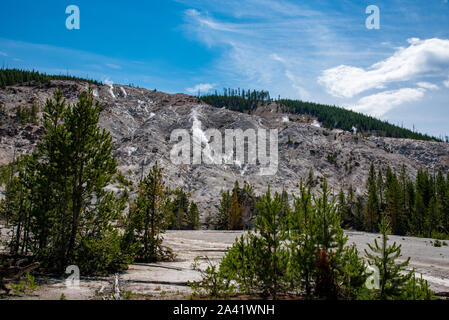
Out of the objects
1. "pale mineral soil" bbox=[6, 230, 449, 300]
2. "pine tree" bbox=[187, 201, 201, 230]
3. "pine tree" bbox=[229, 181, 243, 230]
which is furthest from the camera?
"pine tree" bbox=[229, 181, 243, 230]

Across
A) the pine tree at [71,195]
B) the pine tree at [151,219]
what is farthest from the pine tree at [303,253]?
the pine tree at [151,219]

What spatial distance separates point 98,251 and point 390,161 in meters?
113

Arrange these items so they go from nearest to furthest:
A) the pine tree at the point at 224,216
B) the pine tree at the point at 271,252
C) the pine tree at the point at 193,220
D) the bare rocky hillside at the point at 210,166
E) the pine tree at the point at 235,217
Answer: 1. the pine tree at the point at 271,252
2. the pine tree at the point at 193,220
3. the pine tree at the point at 235,217
4. the pine tree at the point at 224,216
5. the bare rocky hillside at the point at 210,166

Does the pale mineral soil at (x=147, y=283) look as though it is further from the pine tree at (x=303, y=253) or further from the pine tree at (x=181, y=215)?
the pine tree at (x=181, y=215)

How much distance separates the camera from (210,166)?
302 ft

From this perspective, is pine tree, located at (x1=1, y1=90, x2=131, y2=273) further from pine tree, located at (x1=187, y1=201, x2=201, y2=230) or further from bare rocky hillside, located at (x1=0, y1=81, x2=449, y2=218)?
bare rocky hillside, located at (x1=0, y1=81, x2=449, y2=218)

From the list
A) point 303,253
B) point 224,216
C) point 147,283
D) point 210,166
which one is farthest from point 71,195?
point 210,166

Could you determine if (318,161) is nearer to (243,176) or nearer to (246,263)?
(243,176)

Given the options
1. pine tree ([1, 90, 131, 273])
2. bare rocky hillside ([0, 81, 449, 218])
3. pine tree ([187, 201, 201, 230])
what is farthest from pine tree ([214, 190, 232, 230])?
pine tree ([1, 90, 131, 273])

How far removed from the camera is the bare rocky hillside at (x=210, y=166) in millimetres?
85188

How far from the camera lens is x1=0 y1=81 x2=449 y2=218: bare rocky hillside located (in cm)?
8519

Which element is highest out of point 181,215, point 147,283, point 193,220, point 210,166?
point 210,166

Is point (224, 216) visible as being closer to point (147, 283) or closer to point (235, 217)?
point (235, 217)

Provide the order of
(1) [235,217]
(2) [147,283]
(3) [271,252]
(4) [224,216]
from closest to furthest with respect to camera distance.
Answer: (3) [271,252] < (2) [147,283] < (1) [235,217] < (4) [224,216]
